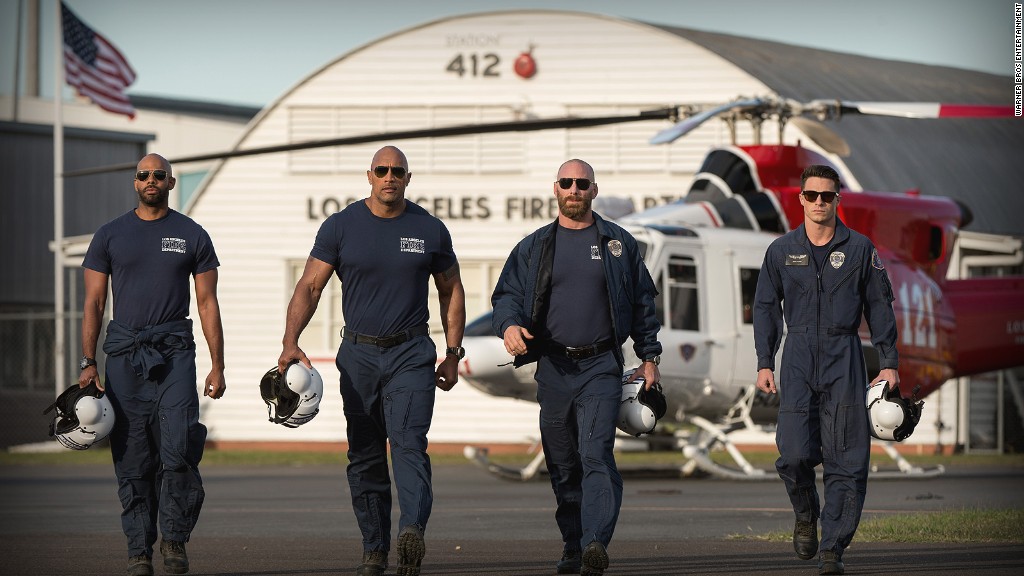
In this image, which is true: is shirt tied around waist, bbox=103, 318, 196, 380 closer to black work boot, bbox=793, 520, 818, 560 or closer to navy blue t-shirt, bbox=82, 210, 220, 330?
navy blue t-shirt, bbox=82, 210, 220, 330

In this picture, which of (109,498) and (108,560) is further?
(109,498)

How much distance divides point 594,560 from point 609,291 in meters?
1.52

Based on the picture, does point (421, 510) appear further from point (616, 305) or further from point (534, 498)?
point (534, 498)

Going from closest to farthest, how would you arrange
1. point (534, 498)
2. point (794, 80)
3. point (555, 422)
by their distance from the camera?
point (555, 422), point (534, 498), point (794, 80)

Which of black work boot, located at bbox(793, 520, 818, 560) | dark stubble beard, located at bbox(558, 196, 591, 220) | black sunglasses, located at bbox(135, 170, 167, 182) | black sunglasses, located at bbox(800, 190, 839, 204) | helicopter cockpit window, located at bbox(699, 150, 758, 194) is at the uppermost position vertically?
helicopter cockpit window, located at bbox(699, 150, 758, 194)

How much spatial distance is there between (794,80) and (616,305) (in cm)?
2128

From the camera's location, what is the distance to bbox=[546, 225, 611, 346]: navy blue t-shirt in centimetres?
851

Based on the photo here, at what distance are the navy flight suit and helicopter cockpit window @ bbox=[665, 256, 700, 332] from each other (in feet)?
24.6

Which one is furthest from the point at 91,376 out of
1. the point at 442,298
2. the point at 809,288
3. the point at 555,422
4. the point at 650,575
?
the point at 809,288

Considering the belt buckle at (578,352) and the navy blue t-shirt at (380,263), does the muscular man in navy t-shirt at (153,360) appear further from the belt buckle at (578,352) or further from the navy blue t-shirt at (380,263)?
the belt buckle at (578,352)

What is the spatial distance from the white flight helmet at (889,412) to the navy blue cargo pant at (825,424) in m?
0.07

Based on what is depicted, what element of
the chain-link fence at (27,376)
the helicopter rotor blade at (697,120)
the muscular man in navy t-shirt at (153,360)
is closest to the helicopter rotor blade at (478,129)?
the helicopter rotor blade at (697,120)

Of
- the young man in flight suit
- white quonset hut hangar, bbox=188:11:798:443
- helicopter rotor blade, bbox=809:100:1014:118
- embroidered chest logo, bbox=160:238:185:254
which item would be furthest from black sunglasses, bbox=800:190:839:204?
white quonset hut hangar, bbox=188:11:798:443

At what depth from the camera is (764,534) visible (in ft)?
35.6
